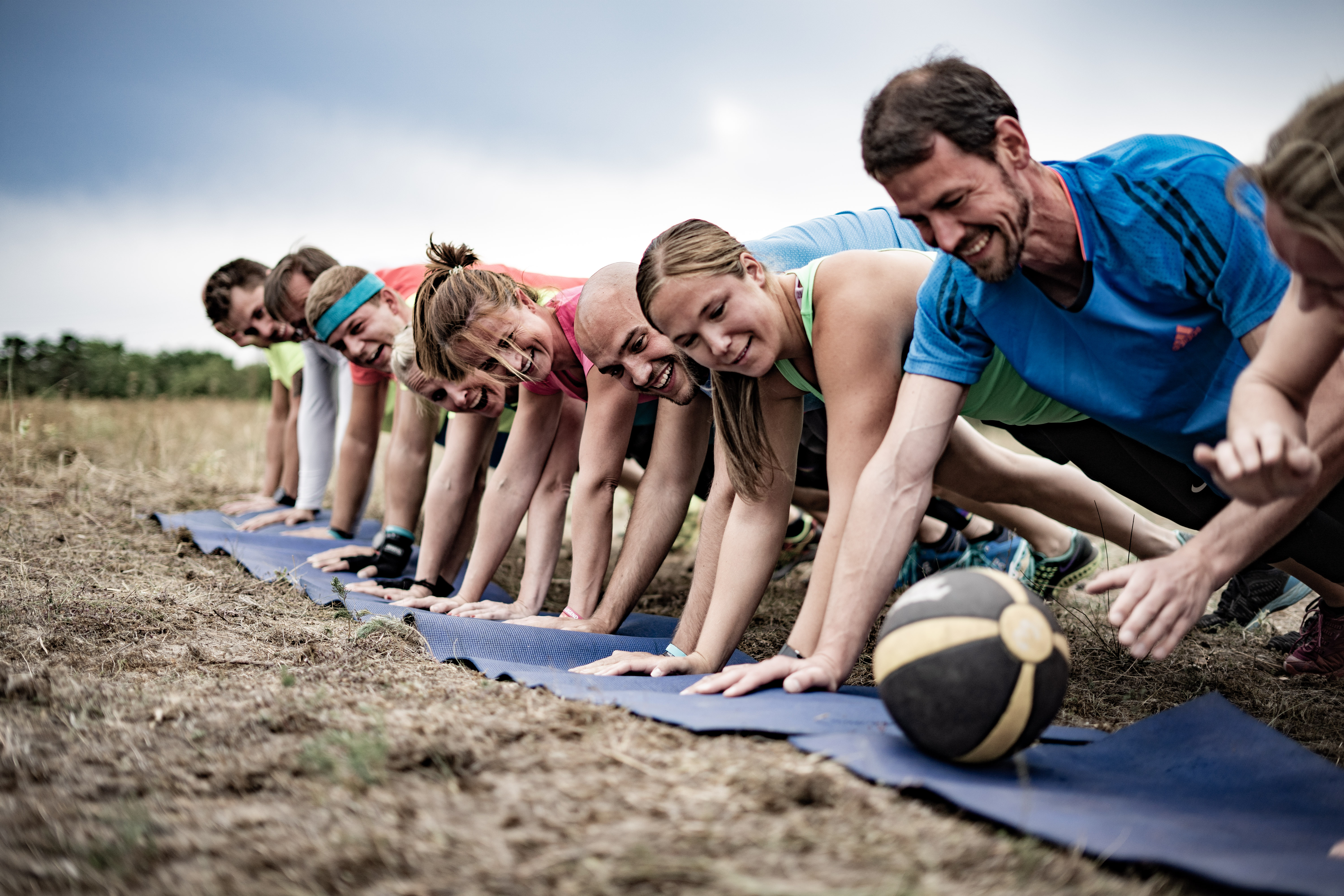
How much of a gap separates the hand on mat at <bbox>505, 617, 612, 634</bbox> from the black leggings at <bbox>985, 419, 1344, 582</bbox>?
1.76 meters

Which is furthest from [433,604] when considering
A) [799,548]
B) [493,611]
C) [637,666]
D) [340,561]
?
[799,548]

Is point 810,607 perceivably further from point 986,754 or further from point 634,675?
point 986,754

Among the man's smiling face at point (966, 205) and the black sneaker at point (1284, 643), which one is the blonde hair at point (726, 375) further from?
the black sneaker at point (1284, 643)

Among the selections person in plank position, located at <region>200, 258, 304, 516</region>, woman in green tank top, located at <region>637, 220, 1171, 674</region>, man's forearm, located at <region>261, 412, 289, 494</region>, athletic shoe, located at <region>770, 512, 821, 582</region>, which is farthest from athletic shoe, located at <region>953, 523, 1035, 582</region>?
man's forearm, located at <region>261, 412, 289, 494</region>

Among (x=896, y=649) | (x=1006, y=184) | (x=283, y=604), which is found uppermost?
(x=1006, y=184)

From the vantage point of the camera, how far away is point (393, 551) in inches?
226

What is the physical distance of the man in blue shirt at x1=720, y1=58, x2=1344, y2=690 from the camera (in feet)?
8.07

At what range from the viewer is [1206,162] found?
2.54 metres

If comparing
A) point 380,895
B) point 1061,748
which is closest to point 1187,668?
point 1061,748

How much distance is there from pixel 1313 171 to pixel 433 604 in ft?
12.3

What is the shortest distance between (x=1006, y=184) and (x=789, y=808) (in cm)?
164

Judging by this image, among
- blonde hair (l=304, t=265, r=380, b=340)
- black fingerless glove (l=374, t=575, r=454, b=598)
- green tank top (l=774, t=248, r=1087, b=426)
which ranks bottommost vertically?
black fingerless glove (l=374, t=575, r=454, b=598)

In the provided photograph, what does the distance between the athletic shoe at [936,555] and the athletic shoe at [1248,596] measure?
1172 mm

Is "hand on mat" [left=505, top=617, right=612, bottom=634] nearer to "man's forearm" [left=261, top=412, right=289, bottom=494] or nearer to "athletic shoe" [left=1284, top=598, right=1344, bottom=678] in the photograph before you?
"athletic shoe" [left=1284, top=598, right=1344, bottom=678]
